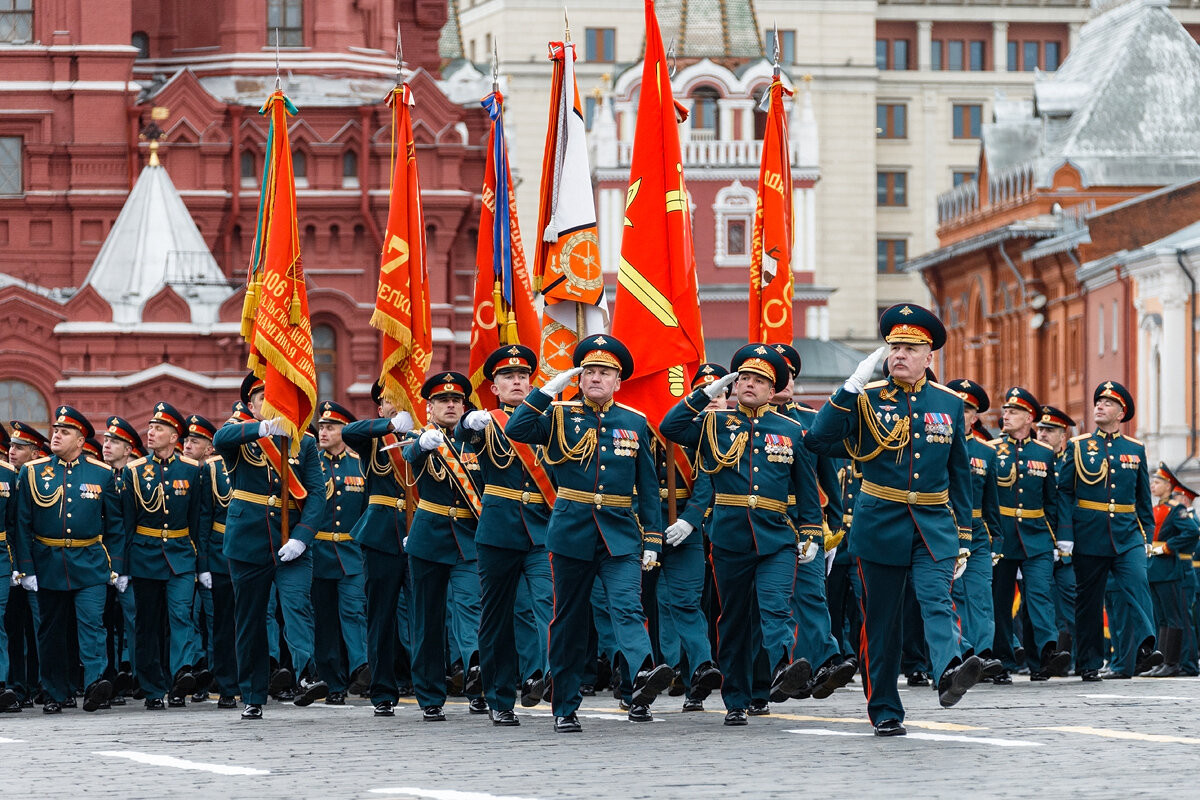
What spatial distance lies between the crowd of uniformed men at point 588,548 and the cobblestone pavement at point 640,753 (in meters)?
0.32

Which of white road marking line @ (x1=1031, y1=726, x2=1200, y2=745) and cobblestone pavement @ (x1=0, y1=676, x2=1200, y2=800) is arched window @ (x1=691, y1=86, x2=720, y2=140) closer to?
cobblestone pavement @ (x1=0, y1=676, x2=1200, y2=800)

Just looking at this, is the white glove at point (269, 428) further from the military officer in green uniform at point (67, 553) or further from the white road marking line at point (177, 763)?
the white road marking line at point (177, 763)

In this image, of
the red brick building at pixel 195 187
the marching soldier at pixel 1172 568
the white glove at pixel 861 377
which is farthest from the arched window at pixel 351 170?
the white glove at pixel 861 377

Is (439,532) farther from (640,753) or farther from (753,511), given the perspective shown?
(640,753)

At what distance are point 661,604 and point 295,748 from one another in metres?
3.52

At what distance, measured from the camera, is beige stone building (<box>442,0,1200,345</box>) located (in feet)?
290

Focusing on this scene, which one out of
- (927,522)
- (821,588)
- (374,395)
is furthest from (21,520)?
(927,522)

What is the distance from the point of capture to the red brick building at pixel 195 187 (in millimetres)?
47562

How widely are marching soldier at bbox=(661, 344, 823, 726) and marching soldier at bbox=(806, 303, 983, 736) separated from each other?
0.85 metres

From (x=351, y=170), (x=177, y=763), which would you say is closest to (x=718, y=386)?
(x=177, y=763)

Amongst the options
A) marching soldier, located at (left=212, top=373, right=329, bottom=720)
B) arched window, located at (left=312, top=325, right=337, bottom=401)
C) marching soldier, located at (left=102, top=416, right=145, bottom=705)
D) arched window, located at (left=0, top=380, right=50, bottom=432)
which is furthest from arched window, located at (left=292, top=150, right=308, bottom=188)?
marching soldier, located at (left=212, top=373, right=329, bottom=720)

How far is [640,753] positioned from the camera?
37.3 feet

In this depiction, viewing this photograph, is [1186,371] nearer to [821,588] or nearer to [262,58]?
[262,58]

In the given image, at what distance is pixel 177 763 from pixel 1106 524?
302 inches
